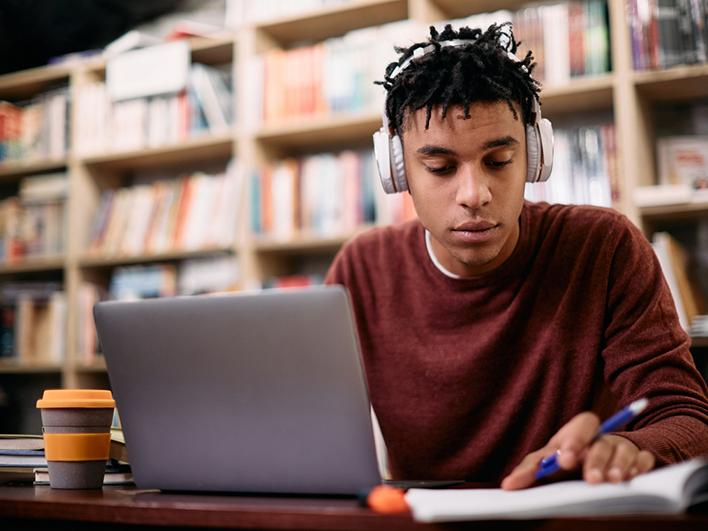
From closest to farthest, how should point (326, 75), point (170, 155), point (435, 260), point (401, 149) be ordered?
point (401, 149)
point (435, 260)
point (326, 75)
point (170, 155)

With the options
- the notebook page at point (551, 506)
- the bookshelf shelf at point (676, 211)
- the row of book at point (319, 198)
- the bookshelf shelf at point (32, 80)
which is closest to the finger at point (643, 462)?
the notebook page at point (551, 506)

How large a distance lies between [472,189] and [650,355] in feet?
1.19

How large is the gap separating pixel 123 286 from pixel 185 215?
404 mm

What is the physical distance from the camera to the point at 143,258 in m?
3.07

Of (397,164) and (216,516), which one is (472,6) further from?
(216,516)

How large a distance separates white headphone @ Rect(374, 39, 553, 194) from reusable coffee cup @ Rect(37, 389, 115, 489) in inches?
23.4

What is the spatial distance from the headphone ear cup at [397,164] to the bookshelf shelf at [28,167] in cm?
230

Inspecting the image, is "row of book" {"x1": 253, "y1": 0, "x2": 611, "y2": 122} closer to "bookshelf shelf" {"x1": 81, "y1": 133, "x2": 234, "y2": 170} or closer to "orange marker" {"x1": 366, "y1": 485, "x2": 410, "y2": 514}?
"bookshelf shelf" {"x1": 81, "y1": 133, "x2": 234, "y2": 170}

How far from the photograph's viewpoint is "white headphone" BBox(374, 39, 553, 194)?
1.29 m

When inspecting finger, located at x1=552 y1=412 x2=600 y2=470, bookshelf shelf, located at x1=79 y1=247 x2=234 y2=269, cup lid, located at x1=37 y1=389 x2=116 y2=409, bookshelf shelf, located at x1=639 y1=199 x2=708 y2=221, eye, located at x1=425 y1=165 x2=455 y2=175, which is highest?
bookshelf shelf, located at x1=639 y1=199 x2=708 y2=221

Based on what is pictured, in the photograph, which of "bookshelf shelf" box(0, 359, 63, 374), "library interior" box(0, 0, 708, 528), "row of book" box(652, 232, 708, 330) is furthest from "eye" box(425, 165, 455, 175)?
"bookshelf shelf" box(0, 359, 63, 374)

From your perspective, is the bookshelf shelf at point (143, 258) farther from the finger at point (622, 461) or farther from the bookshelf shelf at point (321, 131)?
the finger at point (622, 461)

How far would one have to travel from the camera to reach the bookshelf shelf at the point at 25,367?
3121mm

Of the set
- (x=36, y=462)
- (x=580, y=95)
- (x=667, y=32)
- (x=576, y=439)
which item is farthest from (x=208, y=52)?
(x=576, y=439)
